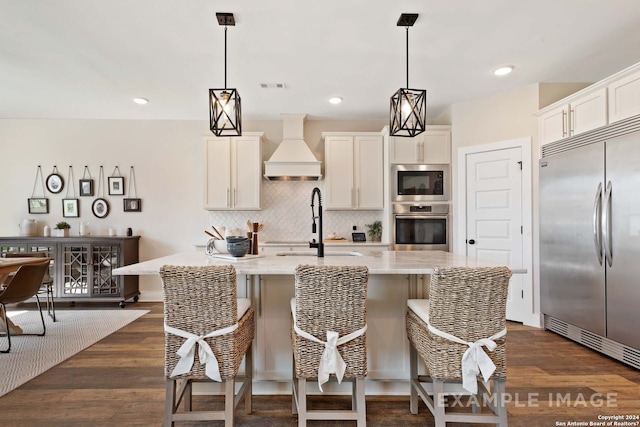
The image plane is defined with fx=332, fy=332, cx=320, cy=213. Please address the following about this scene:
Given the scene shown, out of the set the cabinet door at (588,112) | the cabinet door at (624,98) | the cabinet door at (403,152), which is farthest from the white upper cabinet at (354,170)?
the cabinet door at (624,98)

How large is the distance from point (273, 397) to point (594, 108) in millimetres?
3675

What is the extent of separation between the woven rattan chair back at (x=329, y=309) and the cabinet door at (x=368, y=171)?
3.05m

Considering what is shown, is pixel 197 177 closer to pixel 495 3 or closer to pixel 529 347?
pixel 495 3

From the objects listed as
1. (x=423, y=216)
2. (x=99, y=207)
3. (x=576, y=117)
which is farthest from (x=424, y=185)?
(x=99, y=207)

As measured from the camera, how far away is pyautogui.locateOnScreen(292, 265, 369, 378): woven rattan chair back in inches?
63.2

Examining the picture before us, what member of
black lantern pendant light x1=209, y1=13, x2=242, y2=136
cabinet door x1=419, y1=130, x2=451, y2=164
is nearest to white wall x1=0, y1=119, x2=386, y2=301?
cabinet door x1=419, y1=130, x2=451, y2=164

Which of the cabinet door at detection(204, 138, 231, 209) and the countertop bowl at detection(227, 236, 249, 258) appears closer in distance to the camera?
the countertop bowl at detection(227, 236, 249, 258)

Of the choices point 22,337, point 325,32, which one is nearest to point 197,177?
point 22,337

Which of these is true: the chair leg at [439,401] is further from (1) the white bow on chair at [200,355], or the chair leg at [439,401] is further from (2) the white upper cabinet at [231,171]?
(2) the white upper cabinet at [231,171]

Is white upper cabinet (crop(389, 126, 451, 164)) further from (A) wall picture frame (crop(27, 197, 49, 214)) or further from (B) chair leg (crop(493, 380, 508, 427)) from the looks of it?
(A) wall picture frame (crop(27, 197, 49, 214))

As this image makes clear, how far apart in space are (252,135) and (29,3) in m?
2.54

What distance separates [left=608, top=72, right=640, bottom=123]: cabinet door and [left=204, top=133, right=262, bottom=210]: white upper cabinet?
148 inches

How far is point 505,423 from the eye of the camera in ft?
5.46

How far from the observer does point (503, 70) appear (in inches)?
132
